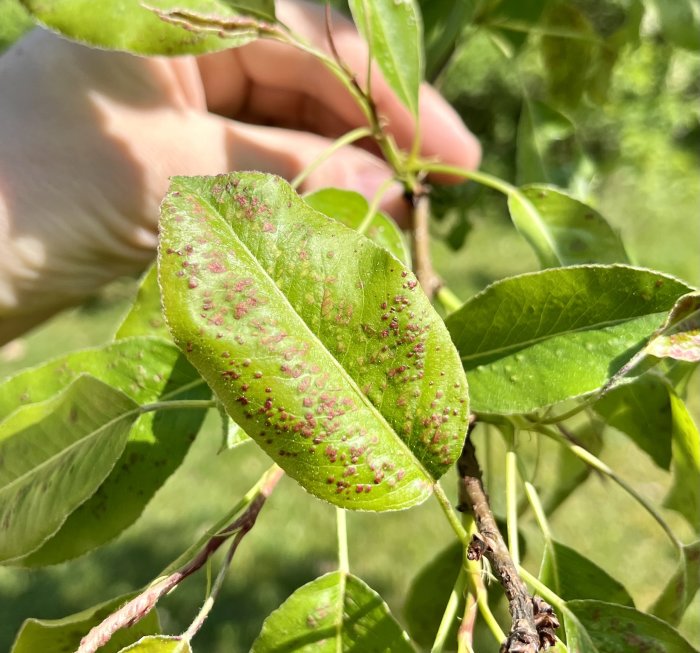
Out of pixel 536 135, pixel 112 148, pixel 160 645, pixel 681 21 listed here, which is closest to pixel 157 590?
pixel 160 645

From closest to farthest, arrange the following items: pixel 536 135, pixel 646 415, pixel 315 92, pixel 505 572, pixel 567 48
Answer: pixel 505 572 → pixel 646 415 → pixel 536 135 → pixel 567 48 → pixel 315 92

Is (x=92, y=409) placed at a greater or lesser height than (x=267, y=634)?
greater

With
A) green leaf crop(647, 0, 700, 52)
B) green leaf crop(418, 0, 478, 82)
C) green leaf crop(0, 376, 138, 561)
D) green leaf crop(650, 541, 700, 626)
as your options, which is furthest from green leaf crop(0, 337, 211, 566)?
green leaf crop(647, 0, 700, 52)

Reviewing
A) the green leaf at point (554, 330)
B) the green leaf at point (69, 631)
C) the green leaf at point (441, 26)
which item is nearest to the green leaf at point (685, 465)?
the green leaf at point (554, 330)

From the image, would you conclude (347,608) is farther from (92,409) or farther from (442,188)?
(442,188)

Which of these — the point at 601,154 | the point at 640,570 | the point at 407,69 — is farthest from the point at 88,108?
the point at 601,154

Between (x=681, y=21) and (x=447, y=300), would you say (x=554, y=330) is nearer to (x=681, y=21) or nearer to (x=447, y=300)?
(x=447, y=300)

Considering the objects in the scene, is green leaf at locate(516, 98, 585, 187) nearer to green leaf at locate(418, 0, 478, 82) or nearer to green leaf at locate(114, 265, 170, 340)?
green leaf at locate(418, 0, 478, 82)
